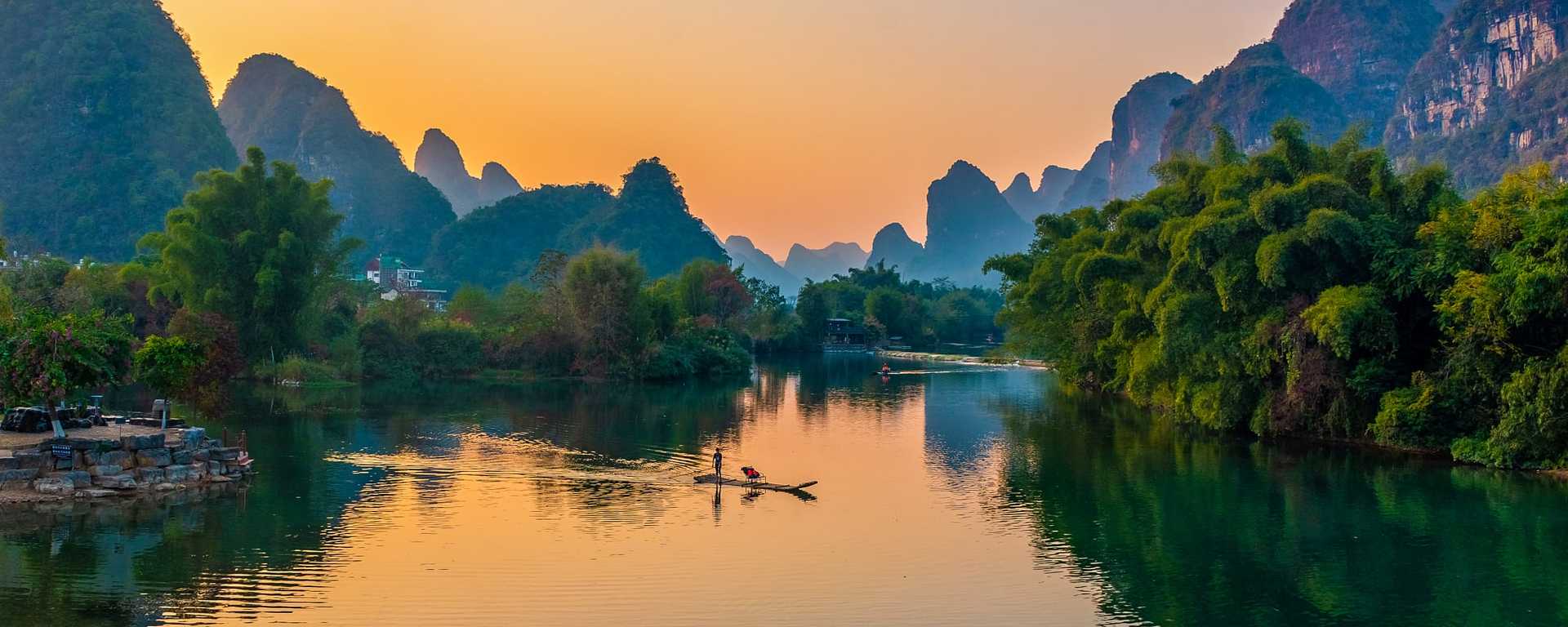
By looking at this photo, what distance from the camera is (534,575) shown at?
572 inches

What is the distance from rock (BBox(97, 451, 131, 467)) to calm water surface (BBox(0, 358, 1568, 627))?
0.94 meters

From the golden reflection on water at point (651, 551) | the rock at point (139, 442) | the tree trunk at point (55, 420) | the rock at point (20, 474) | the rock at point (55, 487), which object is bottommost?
the golden reflection on water at point (651, 551)

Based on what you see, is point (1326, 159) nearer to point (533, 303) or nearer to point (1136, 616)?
point (1136, 616)

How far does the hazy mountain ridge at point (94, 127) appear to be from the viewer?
84.0 meters

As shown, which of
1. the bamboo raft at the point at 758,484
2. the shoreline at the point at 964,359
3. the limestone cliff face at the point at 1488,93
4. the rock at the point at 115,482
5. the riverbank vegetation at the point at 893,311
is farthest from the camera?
the limestone cliff face at the point at 1488,93

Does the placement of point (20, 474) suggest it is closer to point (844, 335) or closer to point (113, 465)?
point (113, 465)

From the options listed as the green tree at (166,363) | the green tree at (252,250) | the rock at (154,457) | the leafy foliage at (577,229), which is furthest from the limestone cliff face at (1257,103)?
the rock at (154,457)

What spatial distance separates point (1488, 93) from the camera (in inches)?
4771

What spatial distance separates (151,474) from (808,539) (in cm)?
1071

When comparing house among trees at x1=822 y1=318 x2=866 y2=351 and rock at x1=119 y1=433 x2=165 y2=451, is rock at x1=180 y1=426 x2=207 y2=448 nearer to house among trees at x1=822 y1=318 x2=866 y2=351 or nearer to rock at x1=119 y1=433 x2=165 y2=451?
rock at x1=119 y1=433 x2=165 y2=451

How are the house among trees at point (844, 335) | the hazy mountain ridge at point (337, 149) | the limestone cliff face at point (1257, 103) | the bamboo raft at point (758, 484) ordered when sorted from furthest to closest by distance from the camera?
the limestone cliff face at point (1257, 103) → the hazy mountain ridge at point (337, 149) → the house among trees at point (844, 335) → the bamboo raft at point (758, 484)

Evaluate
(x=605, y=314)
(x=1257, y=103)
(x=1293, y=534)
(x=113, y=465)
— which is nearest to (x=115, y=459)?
(x=113, y=465)

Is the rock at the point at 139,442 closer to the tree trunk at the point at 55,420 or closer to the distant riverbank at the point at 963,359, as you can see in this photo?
the tree trunk at the point at 55,420

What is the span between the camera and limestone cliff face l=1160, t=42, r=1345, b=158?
15550 centimetres
